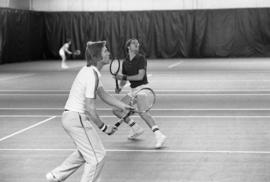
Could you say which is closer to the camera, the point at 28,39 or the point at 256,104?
the point at 256,104

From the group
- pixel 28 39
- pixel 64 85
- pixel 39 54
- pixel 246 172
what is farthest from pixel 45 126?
pixel 39 54

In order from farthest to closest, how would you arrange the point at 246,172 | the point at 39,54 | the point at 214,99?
the point at 39,54
the point at 214,99
the point at 246,172

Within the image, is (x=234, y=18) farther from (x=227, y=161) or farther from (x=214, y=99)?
(x=227, y=161)

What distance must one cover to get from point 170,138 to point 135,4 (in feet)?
103

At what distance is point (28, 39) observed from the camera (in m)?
39.0

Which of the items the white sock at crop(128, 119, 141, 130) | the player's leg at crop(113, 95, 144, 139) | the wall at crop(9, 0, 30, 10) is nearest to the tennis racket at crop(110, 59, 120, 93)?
the player's leg at crop(113, 95, 144, 139)

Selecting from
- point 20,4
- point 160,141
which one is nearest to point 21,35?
point 20,4

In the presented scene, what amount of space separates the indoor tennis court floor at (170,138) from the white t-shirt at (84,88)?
159cm

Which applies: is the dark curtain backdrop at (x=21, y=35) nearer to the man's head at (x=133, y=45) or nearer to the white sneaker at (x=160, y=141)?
the man's head at (x=133, y=45)

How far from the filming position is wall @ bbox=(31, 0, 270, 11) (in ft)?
130

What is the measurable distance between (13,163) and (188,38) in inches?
1293

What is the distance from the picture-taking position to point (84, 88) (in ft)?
19.5

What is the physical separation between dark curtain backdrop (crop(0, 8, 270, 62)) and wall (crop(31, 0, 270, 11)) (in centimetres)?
52

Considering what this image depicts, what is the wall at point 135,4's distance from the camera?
3975 cm
